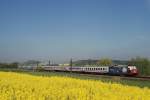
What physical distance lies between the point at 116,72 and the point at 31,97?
61.1 metres

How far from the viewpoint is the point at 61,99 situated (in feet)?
41.3

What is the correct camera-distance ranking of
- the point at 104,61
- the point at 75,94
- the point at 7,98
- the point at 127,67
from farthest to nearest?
1. the point at 104,61
2. the point at 127,67
3. the point at 75,94
4. the point at 7,98

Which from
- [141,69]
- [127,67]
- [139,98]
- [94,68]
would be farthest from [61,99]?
[141,69]

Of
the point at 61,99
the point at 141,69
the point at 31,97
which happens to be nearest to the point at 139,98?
the point at 61,99

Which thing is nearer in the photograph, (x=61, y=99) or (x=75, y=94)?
(x=61, y=99)

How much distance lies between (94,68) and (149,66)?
18.7m

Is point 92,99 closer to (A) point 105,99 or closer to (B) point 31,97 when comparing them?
(A) point 105,99

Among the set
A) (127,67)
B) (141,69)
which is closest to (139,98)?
(127,67)

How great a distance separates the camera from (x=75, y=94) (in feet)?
46.4

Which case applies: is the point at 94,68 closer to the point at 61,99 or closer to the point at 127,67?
the point at 127,67

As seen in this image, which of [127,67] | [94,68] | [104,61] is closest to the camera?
[127,67]

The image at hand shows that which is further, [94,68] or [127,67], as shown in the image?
[94,68]

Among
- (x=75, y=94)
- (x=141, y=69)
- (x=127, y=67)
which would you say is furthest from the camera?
(x=141, y=69)

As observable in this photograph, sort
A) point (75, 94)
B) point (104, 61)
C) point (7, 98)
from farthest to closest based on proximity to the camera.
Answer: point (104, 61) → point (75, 94) → point (7, 98)
